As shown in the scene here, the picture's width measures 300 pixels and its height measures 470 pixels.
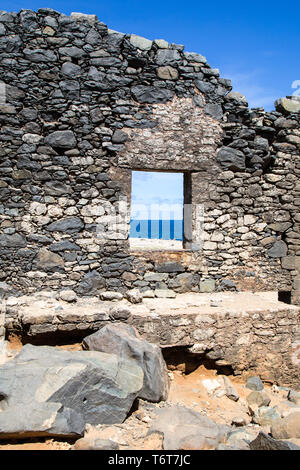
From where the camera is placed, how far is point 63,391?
115 inches

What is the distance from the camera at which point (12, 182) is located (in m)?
5.04

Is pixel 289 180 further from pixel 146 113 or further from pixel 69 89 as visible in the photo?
pixel 69 89

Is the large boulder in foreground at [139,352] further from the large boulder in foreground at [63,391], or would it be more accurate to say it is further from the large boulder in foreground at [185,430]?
the large boulder in foreground at [185,430]

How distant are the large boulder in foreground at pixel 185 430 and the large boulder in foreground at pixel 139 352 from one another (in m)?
0.47

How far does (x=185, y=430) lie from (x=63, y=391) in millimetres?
1064

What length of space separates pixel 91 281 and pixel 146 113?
2.70 m

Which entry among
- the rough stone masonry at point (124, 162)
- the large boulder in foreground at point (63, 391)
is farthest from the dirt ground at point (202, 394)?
the large boulder in foreground at point (63, 391)

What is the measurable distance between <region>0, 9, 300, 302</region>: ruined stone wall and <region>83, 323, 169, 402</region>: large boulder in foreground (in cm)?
126

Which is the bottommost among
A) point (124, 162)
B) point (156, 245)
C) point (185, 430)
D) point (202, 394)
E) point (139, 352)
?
point (202, 394)

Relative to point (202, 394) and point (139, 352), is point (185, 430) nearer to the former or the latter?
point (139, 352)

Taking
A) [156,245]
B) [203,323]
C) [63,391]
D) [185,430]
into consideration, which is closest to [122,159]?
[203,323]

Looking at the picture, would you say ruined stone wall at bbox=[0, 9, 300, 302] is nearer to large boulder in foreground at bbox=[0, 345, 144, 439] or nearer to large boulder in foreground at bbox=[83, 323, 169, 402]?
large boulder in foreground at bbox=[83, 323, 169, 402]

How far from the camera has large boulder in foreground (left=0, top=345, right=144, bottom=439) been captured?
104 inches

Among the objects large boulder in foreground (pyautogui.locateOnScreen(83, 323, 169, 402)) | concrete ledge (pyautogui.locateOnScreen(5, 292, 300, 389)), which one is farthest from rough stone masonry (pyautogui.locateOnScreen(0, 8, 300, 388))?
large boulder in foreground (pyautogui.locateOnScreen(83, 323, 169, 402))
